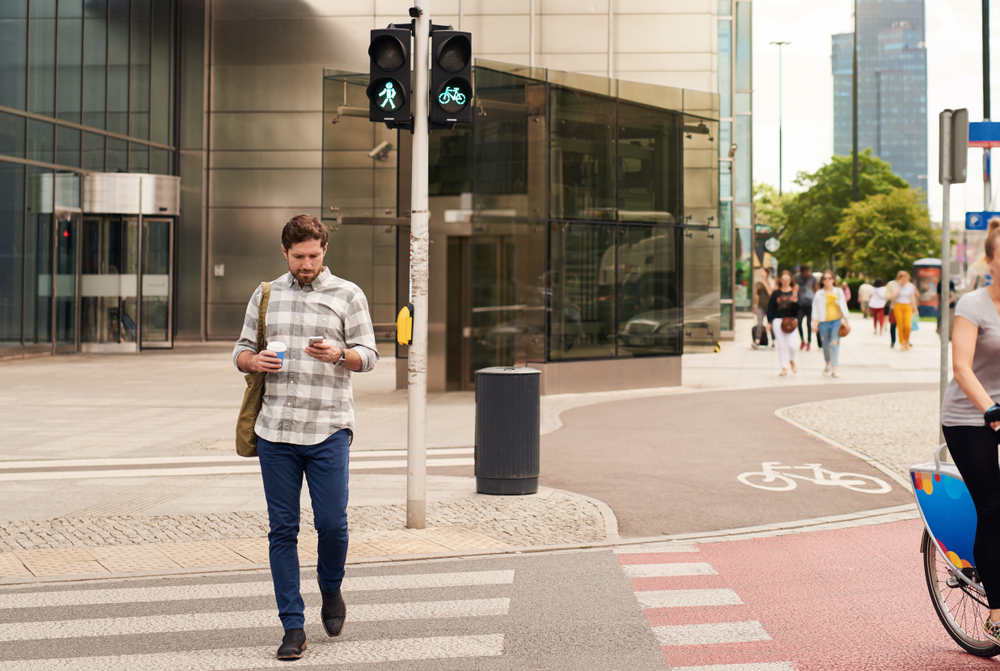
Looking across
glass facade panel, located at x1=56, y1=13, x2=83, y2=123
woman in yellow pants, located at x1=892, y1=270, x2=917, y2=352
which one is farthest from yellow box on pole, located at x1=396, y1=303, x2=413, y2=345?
woman in yellow pants, located at x1=892, y1=270, x2=917, y2=352

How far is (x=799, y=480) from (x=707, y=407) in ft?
17.8

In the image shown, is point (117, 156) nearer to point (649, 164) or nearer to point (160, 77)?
point (160, 77)

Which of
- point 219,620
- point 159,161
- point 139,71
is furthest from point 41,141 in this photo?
point 219,620

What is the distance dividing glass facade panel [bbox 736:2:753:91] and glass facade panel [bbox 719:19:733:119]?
157 inches

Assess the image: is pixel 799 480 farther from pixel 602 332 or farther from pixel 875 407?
pixel 602 332

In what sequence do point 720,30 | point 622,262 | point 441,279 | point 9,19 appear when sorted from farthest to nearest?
point 720,30 < point 9,19 < point 622,262 < point 441,279

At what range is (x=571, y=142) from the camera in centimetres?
1633

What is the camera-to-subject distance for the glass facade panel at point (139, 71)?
27812mm

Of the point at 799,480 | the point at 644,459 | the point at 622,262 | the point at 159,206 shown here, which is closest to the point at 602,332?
the point at 622,262

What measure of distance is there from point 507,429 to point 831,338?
12.1 metres

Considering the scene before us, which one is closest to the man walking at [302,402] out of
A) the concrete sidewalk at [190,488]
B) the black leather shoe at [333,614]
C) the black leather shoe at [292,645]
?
the black leather shoe at [292,645]

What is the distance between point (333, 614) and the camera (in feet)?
15.7

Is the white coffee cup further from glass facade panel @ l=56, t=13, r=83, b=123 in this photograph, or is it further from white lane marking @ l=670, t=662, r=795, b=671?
glass facade panel @ l=56, t=13, r=83, b=123

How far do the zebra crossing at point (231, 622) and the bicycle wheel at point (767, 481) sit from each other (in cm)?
339
